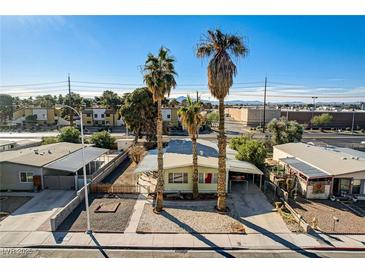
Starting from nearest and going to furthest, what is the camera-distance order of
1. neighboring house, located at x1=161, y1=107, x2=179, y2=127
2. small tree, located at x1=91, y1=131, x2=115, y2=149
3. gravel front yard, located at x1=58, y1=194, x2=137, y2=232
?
gravel front yard, located at x1=58, y1=194, x2=137, y2=232 < small tree, located at x1=91, y1=131, x2=115, y2=149 < neighboring house, located at x1=161, y1=107, x2=179, y2=127

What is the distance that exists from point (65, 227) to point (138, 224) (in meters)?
4.56

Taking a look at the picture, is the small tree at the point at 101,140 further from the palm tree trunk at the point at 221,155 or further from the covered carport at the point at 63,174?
the palm tree trunk at the point at 221,155

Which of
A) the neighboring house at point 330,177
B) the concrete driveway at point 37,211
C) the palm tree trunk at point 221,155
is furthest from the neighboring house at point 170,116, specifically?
the palm tree trunk at point 221,155

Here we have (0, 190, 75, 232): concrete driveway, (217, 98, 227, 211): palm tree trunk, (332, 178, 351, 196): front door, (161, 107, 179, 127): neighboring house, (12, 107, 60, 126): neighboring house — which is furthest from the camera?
(12, 107, 60, 126): neighboring house

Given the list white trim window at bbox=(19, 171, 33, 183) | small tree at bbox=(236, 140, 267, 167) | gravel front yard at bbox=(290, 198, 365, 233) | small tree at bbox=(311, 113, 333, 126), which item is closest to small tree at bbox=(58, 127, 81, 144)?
white trim window at bbox=(19, 171, 33, 183)

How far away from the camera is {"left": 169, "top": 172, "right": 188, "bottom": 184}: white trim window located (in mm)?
21359

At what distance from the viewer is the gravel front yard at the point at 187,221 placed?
15.2 meters

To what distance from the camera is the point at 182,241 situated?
14008 mm

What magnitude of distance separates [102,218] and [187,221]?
581 centimetres

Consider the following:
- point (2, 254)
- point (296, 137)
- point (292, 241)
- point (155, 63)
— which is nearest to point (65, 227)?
point (2, 254)

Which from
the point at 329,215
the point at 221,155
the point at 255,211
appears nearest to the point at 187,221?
the point at 221,155

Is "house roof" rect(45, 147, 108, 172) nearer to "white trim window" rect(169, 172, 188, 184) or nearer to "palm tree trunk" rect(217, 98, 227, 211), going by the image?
"white trim window" rect(169, 172, 188, 184)

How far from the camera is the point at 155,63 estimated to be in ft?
55.3

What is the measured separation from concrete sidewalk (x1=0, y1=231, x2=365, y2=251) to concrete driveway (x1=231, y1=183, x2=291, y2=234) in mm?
769
